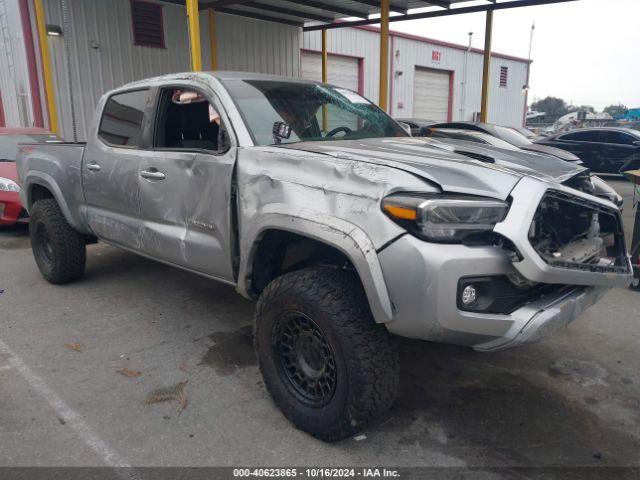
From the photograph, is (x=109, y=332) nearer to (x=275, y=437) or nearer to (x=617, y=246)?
(x=275, y=437)

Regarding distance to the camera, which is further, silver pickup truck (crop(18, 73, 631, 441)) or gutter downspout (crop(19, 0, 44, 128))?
gutter downspout (crop(19, 0, 44, 128))

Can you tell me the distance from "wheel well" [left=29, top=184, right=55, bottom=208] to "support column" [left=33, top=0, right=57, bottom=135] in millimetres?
5675

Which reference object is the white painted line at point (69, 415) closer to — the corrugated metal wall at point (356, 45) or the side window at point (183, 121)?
the side window at point (183, 121)

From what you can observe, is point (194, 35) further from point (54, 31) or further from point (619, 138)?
point (619, 138)

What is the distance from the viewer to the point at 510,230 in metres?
2.23

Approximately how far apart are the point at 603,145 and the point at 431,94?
9940 mm

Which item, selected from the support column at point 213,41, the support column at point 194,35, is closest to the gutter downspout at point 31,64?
the support column at point 213,41

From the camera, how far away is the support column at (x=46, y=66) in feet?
31.3

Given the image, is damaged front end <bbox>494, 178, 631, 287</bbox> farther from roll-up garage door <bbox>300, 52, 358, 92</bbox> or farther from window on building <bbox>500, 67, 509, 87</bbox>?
window on building <bbox>500, 67, 509, 87</bbox>

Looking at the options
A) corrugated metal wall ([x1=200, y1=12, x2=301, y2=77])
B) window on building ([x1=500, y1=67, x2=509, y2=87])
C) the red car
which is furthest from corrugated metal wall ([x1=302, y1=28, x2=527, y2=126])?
the red car

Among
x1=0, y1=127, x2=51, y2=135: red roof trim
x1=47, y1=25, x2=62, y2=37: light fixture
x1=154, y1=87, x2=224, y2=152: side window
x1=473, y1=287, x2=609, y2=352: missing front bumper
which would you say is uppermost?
x1=47, y1=25, x2=62, y2=37: light fixture

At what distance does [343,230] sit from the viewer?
238 cm

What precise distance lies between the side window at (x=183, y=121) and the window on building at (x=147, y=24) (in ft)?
30.9

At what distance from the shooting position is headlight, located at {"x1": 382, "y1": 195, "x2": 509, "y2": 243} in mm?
2232
